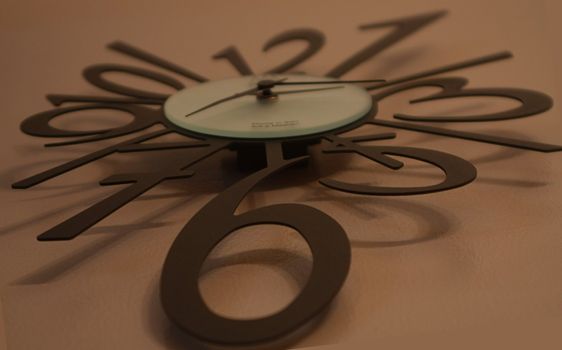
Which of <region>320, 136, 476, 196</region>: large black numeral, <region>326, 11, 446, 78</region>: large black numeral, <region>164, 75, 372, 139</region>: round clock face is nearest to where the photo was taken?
<region>320, 136, 476, 196</region>: large black numeral

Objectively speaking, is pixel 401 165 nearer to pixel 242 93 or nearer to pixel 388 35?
pixel 242 93

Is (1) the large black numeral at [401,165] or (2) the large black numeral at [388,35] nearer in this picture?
(1) the large black numeral at [401,165]

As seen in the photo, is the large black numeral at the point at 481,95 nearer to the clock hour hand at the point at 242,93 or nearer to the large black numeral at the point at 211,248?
the clock hour hand at the point at 242,93

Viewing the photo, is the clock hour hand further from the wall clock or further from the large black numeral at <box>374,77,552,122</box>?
the large black numeral at <box>374,77,552,122</box>

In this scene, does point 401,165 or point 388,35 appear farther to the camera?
point 388,35

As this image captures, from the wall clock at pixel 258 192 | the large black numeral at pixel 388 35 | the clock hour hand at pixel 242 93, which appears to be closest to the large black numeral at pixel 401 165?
the wall clock at pixel 258 192

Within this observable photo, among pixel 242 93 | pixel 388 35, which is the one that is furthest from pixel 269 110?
pixel 388 35

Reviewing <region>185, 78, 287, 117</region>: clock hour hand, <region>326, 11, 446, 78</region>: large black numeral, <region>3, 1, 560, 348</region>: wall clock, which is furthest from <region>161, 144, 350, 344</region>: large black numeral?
<region>326, 11, 446, 78</region>: large black numeral

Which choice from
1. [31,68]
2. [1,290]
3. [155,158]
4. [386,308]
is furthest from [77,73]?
[386,308]
